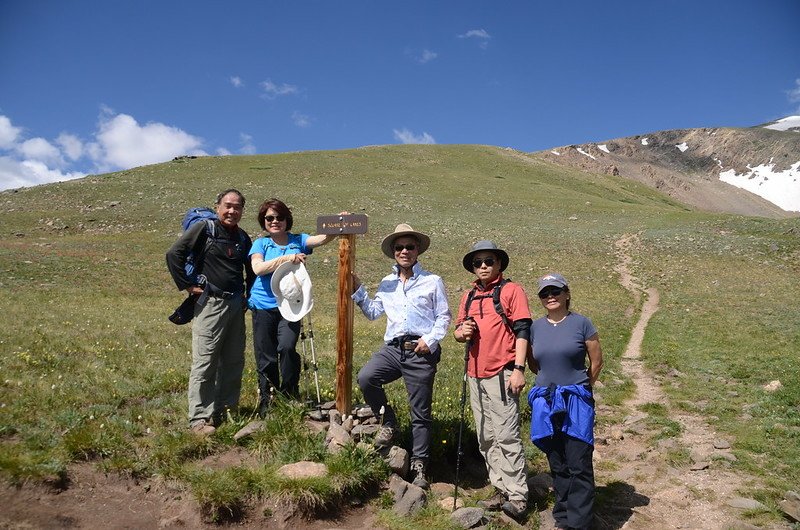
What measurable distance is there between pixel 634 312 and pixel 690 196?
167695 mm

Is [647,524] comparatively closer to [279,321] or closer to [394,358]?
[394,358]

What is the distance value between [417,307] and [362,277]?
894 inches

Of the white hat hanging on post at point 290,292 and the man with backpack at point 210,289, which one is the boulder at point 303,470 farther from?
the white hat hanging on post at point 290,292

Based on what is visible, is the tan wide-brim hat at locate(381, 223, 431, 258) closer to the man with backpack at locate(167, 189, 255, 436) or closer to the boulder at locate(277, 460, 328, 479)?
the man with backpack at locate(167, 189, 255, 436)

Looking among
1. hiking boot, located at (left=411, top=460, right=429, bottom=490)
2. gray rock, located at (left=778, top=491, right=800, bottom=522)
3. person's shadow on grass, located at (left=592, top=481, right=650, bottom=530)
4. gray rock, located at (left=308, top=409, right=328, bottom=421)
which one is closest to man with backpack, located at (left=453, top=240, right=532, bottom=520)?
hiking boot, located at (left=411, top=460, right=429, bottom=490)

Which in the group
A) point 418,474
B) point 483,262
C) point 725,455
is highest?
point 483,262

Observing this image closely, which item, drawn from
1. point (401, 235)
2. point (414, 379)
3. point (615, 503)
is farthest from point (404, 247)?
point (615, 503)

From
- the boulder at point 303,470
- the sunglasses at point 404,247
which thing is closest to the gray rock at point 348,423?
the boulder at point 303,470

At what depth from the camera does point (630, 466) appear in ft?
25.1

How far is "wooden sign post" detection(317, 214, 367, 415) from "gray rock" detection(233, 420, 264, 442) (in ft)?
3.75

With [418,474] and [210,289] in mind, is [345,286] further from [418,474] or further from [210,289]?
[418,474]

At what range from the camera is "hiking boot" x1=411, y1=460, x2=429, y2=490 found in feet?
20.1

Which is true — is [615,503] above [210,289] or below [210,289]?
below

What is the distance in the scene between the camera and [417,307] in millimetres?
6152
